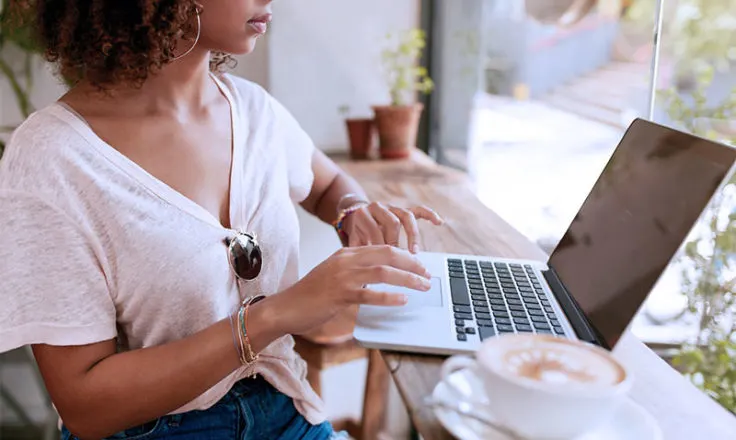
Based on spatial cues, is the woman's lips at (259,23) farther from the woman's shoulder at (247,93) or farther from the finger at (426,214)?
the finger at (426,214)

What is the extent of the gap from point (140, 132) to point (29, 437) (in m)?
1.67

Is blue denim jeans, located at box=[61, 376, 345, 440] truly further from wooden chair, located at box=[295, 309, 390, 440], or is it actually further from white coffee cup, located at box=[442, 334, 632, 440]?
wooden chair, located at box=[295, 309, 390, 440]

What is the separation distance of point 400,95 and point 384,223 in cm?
102

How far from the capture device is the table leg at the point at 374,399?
1668 millimetres

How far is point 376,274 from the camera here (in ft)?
2.23

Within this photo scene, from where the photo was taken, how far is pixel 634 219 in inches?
29.1

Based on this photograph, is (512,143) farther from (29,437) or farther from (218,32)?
(29,437)

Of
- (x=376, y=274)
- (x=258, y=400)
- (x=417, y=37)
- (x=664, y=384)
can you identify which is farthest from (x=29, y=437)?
(x=664, y=384)

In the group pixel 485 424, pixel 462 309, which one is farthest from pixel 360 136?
pixel 485 424

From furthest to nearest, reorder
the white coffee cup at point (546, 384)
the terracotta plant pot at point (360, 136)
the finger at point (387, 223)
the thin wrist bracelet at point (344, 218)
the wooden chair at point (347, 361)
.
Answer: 1. the terracotta plant pot at point (360, 136)
2. the wooden chair at point (347, 361)
3. the thin wrist bracelet at point (344, 218)
4. the finger at point (387, 223)
5. the white coffee cup at point (546, 384)

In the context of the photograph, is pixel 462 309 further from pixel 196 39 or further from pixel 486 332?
pixel 196 39

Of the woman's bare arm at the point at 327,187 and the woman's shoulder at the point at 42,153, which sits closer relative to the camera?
the woman's shoulder at the point at 42,153

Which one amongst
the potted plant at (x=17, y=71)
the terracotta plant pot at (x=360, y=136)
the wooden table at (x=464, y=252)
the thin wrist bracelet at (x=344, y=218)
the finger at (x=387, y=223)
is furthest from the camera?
the terracotta plant pot at (x=360, y=136)

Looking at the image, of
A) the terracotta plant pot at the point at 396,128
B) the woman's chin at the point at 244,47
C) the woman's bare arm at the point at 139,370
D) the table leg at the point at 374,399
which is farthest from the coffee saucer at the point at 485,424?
the terracotta plant pot at the point at 396,128
